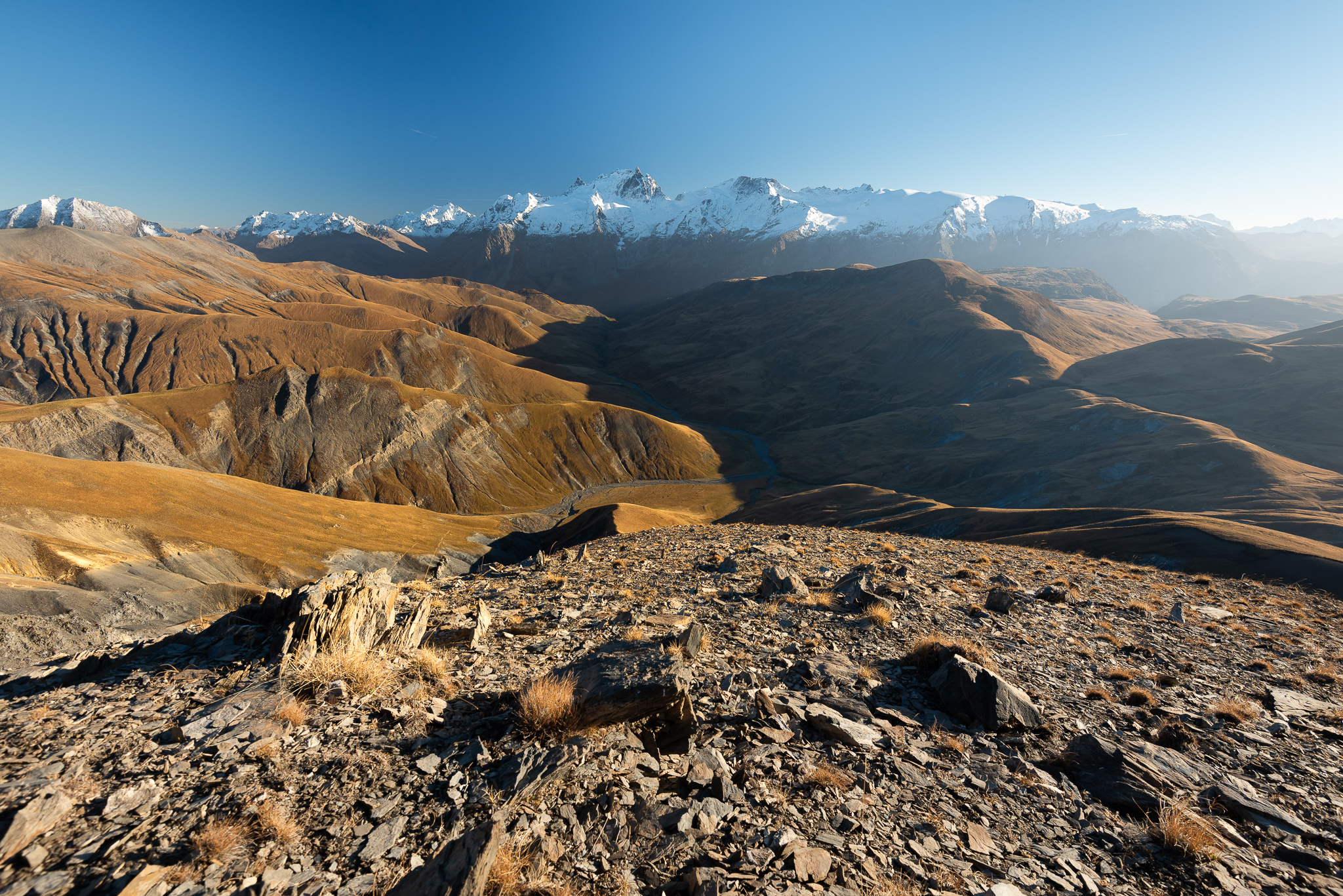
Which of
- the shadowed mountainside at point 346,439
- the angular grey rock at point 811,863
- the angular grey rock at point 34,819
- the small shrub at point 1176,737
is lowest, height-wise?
the shadowed mountainside at point 346,439

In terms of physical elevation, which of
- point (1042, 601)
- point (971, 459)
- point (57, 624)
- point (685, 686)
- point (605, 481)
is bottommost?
point (605, 481)

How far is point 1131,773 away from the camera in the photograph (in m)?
8.55

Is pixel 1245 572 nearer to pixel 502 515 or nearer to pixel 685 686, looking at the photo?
pixel 685 686

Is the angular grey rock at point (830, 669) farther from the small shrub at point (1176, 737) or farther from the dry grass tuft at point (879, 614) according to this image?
the small shrub at point (1176, 737)

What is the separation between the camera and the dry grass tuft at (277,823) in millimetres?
5633

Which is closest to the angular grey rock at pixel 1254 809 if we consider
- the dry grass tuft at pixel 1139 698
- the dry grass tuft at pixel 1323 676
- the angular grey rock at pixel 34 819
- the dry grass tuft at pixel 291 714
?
the dry grass tuft at pixel 1139 698

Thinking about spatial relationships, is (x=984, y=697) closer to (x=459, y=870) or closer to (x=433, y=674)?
(x=459, y=870)

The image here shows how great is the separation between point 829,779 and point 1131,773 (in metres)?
5.50

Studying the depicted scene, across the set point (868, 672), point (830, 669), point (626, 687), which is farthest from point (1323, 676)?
point (626, 687)

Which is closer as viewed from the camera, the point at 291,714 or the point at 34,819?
the point at 34,819

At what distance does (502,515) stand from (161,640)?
112340 mm

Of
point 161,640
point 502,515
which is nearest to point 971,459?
point 502,515

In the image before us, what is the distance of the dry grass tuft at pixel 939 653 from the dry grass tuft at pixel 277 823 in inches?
481

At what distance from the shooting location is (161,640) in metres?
11.5
